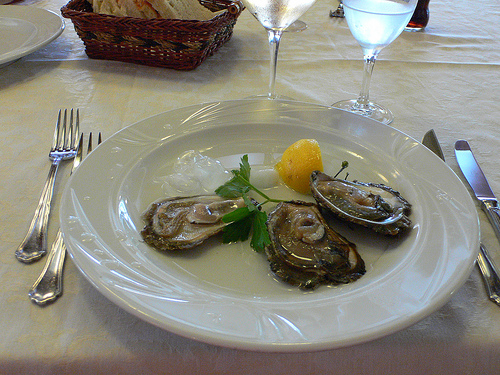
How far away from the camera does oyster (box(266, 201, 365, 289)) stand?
0.62 meters

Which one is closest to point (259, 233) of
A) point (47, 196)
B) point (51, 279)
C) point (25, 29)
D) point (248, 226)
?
point (248, 226)

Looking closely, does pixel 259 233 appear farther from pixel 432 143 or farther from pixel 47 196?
pixel 432 143

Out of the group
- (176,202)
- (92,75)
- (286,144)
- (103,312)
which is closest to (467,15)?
(286,144)

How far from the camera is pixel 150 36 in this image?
128 cm

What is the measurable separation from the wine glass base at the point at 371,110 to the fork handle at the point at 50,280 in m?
0.88

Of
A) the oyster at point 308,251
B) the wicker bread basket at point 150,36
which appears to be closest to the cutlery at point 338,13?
the wicker bread basket at point 150,36

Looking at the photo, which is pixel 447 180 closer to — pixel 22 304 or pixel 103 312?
pixel 103 312

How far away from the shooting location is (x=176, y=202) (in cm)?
77

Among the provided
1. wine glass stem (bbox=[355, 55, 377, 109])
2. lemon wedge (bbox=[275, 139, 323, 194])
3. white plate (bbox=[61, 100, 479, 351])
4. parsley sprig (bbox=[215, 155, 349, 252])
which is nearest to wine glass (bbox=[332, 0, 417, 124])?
wine glass stem (bbox=[355, 55, 377, 109])

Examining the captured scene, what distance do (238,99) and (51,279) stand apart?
679mm

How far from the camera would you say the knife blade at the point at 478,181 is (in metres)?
0.78

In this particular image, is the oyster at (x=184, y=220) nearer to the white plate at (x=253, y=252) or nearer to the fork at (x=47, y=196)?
the white plate at (x=253, y=252)

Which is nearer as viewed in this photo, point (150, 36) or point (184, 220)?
point (184, 220)

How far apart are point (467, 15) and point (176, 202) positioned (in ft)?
6.47
